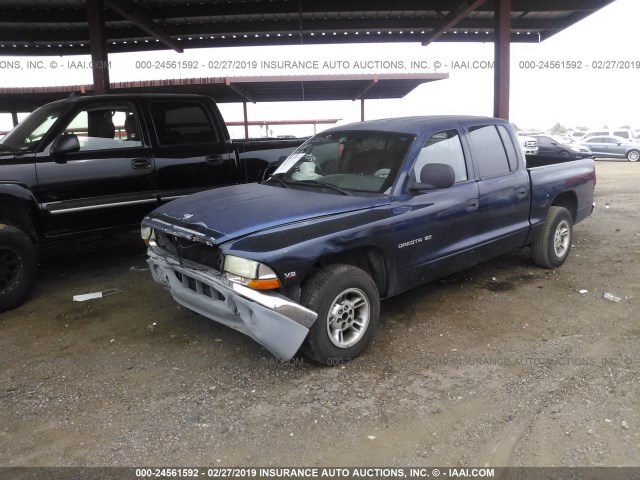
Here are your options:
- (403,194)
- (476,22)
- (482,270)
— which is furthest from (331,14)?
(403,194)

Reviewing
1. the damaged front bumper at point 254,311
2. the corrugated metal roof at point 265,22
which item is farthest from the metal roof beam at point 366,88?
the damaged front bumper at point 254,311

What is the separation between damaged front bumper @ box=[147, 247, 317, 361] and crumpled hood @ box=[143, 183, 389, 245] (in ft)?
1.04

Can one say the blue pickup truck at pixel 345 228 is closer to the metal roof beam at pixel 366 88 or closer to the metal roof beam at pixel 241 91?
the metal roof beam at pixel 241 91

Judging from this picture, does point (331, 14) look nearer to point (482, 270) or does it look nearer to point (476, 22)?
point (476, 22)

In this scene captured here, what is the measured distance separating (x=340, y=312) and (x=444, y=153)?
1835 millimetres

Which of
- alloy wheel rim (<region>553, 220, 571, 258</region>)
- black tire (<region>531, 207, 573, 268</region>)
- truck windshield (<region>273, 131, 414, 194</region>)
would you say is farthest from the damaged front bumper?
alloy wheel rim (<region>553, 220, 571, 258</region>)

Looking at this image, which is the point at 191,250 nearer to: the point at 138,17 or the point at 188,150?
the point at 188,150

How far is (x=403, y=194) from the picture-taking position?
3863mm

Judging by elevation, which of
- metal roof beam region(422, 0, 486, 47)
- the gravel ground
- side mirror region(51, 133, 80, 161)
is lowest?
the gravel ground

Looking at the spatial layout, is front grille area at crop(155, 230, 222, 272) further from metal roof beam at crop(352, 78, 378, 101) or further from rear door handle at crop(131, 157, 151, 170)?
metal roof beam at crop(352, 78, 378, 101)

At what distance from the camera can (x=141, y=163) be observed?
5508 mm

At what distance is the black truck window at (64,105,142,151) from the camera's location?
5.22 metres

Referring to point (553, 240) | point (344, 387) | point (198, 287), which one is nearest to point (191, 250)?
point (198, 287)

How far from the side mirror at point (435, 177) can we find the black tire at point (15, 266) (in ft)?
11.9
